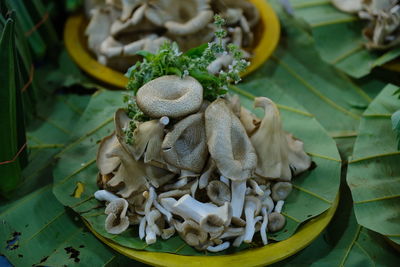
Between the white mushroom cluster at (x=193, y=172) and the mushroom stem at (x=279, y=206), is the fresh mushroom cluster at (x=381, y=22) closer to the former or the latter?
the white mushroom cluster at (x=193, y=172)

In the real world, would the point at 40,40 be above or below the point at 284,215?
above

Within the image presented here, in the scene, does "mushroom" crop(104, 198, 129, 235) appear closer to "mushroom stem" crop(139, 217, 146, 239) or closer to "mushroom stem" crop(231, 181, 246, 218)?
"mushroom stem" crop(139, 217, 146, 239)

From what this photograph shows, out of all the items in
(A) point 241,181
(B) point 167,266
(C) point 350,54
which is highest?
(A) point 241,181

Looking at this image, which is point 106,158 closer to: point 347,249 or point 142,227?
point 142,227

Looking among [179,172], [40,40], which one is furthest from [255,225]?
[40,40]

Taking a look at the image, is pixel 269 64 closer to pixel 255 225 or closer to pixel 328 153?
pixel 328 153

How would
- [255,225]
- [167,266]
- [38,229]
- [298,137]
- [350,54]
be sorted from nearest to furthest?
[167,266] → [255,225] → [38,229] → [298,137] → [350,54]

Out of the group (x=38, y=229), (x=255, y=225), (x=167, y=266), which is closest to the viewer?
(x=167, y=266)
